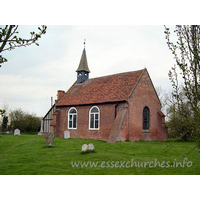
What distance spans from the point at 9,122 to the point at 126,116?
3406cm

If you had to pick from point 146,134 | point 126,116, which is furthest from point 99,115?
point 146,134

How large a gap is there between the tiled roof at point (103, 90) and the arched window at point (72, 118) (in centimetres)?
98

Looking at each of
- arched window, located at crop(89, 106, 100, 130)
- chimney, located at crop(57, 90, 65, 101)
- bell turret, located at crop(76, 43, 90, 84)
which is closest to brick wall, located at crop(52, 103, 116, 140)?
arched window, located at crop(89, 106, 100, 130)

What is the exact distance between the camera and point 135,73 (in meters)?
25.5

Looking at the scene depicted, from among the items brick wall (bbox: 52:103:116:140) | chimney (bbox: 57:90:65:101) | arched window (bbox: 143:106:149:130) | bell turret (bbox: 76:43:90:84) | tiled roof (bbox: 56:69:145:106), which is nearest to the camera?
brick wall (bbox: 52:103:116:140)

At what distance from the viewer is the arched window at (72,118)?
2711 cm

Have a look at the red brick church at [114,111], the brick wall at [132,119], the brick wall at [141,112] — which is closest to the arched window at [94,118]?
the red brick church at [114,111]

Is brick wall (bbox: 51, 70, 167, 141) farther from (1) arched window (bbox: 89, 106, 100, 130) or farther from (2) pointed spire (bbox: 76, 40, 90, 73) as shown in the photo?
(2) pointed spire (bbox: 76, 40, 90, 73)

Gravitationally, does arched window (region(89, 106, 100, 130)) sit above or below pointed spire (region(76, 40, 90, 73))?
below

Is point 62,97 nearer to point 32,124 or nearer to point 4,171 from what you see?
point 32,124

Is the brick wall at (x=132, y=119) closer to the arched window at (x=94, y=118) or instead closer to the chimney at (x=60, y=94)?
the arched window at (x=94, y=118)

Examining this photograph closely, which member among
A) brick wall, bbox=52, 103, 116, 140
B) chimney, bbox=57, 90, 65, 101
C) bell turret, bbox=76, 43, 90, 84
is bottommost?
brick wall, bbox=52, 103, 116, 140

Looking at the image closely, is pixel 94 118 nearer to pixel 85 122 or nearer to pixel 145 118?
pixel 85 122

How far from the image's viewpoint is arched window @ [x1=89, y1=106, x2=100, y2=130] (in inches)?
959
